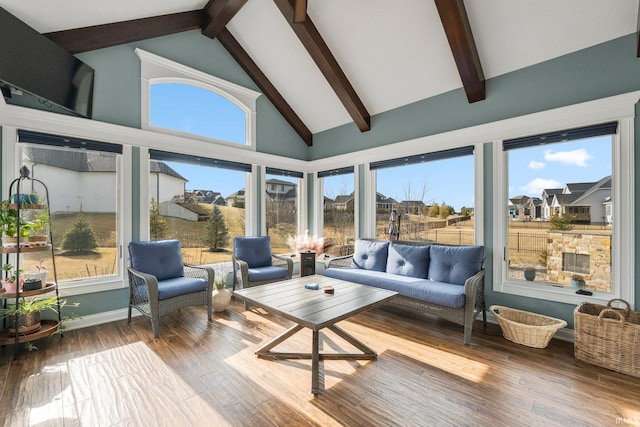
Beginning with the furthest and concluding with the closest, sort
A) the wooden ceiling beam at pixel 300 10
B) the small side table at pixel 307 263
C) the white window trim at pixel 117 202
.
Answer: the small side table at pixel 307 263
the wooden ceiling beam at pixel 300 10
the white window trim at pixel 117 202

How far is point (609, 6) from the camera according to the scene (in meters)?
2.56

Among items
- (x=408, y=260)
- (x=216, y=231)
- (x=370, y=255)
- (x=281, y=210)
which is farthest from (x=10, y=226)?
(x=408, y=260)

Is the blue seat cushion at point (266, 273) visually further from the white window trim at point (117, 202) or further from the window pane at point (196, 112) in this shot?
the window pane at point (196, 112)

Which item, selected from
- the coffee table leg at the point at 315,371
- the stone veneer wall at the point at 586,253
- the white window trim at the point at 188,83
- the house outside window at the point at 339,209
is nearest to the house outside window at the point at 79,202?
the white window trim at the point at 188,83

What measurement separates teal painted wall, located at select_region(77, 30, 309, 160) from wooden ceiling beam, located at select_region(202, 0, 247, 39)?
0.27 m

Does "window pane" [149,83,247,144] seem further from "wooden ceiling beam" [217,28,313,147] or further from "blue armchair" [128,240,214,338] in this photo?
"blue armchair" [128,240,214,338]

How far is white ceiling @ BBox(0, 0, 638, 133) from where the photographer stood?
271 centimetres

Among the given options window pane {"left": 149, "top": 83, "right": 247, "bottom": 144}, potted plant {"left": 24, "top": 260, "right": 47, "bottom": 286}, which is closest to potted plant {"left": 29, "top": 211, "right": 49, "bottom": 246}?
potted plant {"left": 24, "top": 260, "right": 47, "bottom": 286}

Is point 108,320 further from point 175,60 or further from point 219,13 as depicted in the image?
point 219,13

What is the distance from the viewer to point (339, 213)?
532cm

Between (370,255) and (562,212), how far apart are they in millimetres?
2295

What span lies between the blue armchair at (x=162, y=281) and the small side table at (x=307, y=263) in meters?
1.56

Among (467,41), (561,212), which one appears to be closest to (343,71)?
(467,41)

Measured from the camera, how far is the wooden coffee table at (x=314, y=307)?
208cm
